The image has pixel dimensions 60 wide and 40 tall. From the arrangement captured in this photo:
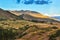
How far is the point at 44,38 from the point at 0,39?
12.1m

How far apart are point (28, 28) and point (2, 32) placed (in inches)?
266

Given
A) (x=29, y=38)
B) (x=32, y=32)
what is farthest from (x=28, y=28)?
(x=29, y=38)

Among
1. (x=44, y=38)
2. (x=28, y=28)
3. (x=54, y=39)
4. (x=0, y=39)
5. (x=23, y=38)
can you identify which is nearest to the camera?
(x=54, y=39)

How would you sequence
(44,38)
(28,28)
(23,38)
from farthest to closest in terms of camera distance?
(28,28)
(23,38)
(44,38)

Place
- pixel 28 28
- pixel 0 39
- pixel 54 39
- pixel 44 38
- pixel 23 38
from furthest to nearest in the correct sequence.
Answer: pixel 28 28, pixel 0 39, pixel 23 38, pixel 44 38, pixel 54 39

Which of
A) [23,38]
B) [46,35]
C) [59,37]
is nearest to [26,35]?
[23,38]

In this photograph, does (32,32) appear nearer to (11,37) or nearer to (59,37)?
(11,37)

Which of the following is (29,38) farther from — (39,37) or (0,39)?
(0,39)

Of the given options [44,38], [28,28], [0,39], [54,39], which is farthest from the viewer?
[28,28]

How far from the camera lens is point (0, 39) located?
183 ft

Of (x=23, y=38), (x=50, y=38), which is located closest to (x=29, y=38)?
(x=23, y=38)

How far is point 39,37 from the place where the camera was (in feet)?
165

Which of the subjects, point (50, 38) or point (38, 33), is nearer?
point (50, 38)

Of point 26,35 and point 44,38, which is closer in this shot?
point 44,38
